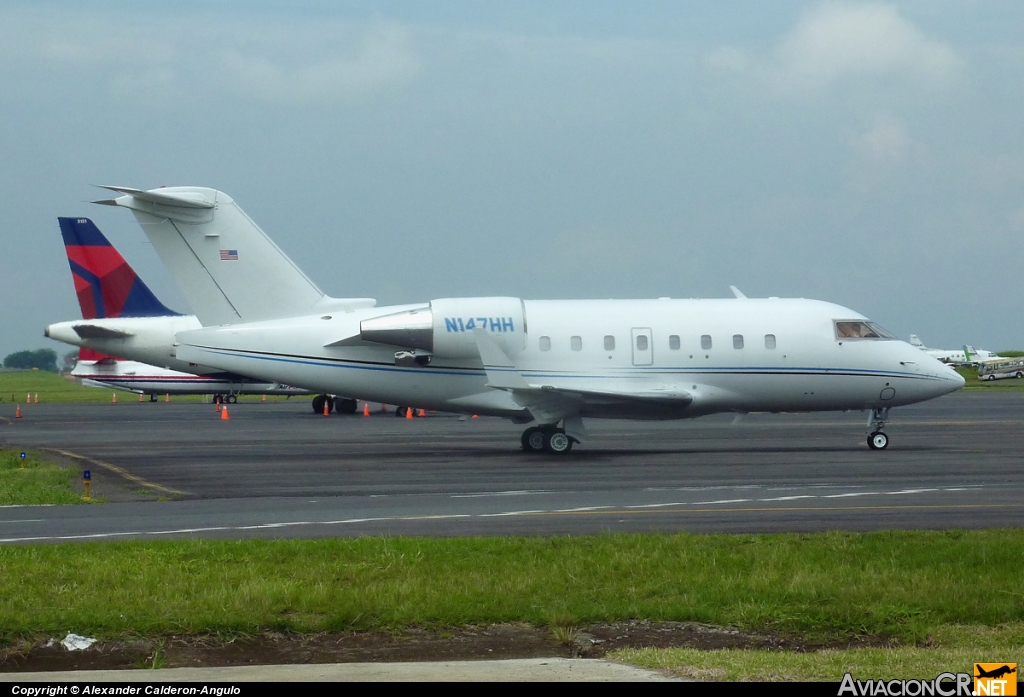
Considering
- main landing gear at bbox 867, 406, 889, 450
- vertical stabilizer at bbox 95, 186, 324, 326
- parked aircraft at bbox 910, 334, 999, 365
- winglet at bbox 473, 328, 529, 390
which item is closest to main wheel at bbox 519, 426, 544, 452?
winglet at bbox 473, 328, 529, 390

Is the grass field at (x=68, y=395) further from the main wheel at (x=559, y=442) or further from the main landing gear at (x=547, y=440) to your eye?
the main wheel at (x=559, y=442)

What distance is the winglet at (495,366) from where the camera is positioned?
83.9 ft

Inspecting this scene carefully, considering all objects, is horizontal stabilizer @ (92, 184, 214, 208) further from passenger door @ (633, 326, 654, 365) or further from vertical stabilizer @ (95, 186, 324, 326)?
passenger door @ (633, 326, 654, 365)

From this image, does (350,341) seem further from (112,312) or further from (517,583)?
(112,312)

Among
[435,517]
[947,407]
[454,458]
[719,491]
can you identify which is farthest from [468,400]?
[947,407]

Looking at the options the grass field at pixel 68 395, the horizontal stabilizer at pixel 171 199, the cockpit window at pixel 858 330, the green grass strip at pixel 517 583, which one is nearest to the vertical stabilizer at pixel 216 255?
the horizontal stabilizer at pixel 171 199

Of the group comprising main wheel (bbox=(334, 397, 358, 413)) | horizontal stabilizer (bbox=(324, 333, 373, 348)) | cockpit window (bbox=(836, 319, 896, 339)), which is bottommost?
main wheel (bbox=(334, 397, 358, 413))

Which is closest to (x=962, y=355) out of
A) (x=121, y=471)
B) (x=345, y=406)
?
(x=345, y=406)

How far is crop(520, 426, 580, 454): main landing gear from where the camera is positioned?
26.6 m

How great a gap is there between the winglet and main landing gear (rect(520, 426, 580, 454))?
5.78 feet

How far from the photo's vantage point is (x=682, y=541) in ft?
40.8

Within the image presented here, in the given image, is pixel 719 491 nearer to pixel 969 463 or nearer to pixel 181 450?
pixel 969 463

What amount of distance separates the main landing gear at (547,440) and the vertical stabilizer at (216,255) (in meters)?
6.07

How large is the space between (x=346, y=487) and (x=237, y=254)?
935 centimetres
